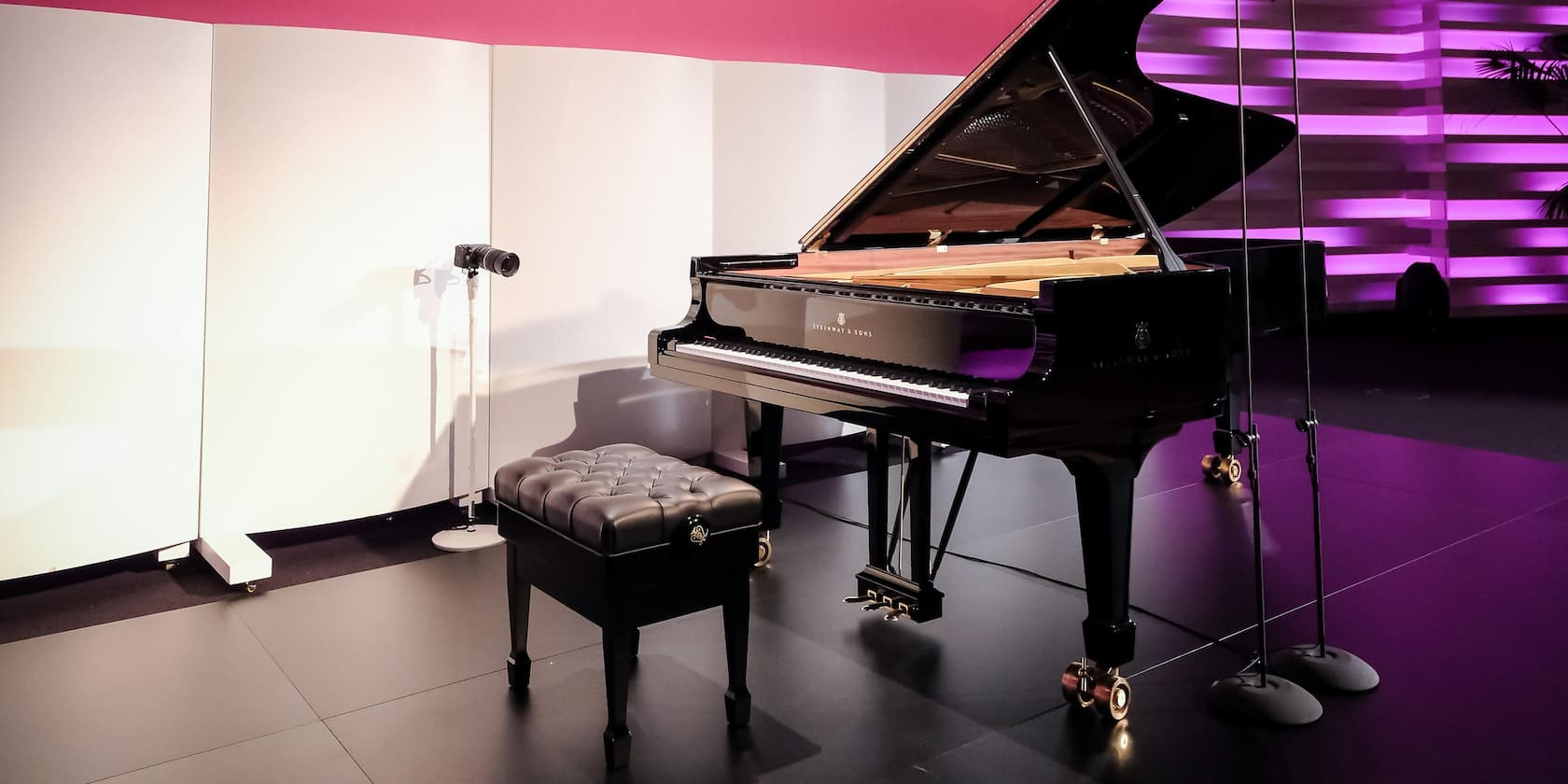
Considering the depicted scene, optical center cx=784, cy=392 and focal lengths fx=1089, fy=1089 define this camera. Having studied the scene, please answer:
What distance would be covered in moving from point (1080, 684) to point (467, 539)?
2295 mm

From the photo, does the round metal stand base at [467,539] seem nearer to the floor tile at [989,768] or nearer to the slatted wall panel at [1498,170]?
the floor tile at [989,768]

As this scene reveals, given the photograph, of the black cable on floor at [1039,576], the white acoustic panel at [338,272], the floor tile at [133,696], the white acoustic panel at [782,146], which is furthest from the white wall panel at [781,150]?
the floor tile at [133,696]

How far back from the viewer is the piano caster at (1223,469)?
15.4 feet

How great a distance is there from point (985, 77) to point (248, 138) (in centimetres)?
241

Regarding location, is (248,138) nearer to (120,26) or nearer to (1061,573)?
(120,26)

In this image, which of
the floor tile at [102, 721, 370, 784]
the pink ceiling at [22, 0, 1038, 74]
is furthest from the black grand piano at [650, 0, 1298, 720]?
the pink ceiling at [22, 0, 1038, 74]

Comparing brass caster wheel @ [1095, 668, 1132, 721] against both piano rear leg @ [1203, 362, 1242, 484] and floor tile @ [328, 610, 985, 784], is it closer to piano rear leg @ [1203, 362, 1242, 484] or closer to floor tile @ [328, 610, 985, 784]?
floor tile @ [328, 610, 985, 784]

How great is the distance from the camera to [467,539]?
3.91 metres

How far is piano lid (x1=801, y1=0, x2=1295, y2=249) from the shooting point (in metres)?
2.75

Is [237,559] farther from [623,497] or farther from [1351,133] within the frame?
[1351,133]

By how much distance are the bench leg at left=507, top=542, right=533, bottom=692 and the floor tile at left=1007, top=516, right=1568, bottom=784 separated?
3.91 ft

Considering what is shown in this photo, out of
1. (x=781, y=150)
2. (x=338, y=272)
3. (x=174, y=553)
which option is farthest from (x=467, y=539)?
(x=781, y=150)

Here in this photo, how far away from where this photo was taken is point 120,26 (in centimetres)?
328

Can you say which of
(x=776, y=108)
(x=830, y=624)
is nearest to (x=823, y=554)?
(x=830, y=624)
